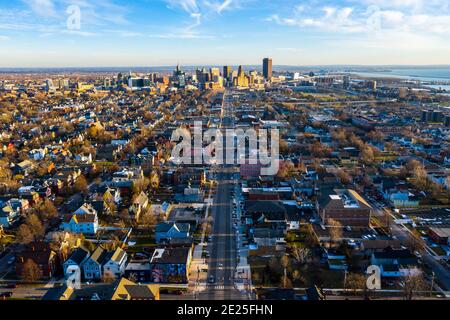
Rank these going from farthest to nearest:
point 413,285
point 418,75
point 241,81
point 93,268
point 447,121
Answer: point 418,75 → point 241,81 → point 447,121 → point 93,268 → point 413,285

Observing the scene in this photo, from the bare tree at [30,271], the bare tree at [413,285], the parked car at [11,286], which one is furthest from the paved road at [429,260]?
the parked car at [11,286]

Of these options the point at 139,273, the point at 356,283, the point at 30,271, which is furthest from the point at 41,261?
the point at 356,283

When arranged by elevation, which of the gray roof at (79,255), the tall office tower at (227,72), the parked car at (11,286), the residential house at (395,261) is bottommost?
the parked car at (11,286)

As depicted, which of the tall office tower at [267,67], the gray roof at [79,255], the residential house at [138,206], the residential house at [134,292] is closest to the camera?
the residential house at [134,292]

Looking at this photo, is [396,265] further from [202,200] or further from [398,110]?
[398,110]

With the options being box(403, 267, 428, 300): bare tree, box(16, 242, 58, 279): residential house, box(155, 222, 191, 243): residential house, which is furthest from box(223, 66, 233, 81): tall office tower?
box(403, 267, 428, 300): bare tree

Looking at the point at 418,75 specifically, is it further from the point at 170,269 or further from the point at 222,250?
the point at 170,269

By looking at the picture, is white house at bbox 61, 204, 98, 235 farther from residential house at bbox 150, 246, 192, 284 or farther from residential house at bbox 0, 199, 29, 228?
residential house at bbox 150, 246, 192, 284

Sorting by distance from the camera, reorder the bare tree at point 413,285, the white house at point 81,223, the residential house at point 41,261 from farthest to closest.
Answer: the white house at point 81,223 → the residential house at point 41,261 → the bare tree at point 413,285

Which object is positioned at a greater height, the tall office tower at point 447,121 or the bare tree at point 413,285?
the tall office tower at point 447,121

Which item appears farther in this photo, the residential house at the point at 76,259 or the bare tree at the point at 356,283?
the residential house at the point at 76,259

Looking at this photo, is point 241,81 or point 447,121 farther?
point 241,81

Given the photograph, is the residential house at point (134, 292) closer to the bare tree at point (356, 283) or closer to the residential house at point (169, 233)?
the residential house at point (169, 233)

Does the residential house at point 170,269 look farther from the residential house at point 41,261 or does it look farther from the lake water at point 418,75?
the lake water at point 418,75
